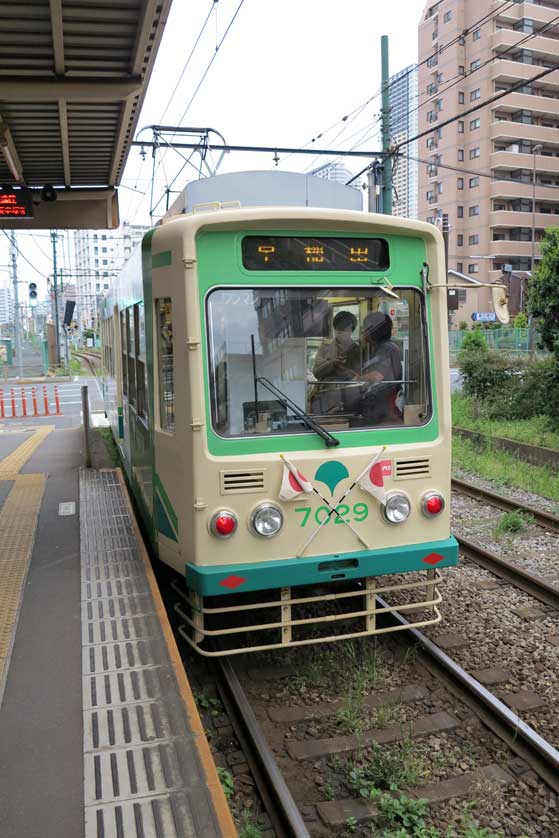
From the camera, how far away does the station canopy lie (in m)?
5.32

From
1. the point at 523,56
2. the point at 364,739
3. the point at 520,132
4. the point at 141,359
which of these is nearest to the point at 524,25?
the point at 523,56

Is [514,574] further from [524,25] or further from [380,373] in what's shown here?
[524,25]

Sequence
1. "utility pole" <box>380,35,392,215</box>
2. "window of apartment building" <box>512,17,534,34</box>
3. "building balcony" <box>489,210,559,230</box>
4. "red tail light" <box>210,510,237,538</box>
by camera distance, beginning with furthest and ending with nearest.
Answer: "building balcony" <box>489,210,559,230</box>, "window of apartment building" <box>512,17,534,34</box>, "utility pole" <box>380,35,392,215</box>, "red tail light" <box>210,510,237,538</box>

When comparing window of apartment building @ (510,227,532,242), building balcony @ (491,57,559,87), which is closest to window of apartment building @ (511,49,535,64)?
building balcony @ (491,57,559,87)

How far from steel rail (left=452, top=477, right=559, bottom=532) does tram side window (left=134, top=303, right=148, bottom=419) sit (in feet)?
16.7

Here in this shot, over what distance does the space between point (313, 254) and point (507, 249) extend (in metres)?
53.7

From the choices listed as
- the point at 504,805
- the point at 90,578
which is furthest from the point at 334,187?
the point at 504,805

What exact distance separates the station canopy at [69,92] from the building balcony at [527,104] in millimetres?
49536

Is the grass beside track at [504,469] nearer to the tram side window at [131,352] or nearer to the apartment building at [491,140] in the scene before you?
the tram side window at [131,352]

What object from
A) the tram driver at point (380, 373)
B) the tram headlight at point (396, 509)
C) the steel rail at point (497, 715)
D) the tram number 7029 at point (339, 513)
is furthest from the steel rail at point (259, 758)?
the tram driver at point (380, 373)

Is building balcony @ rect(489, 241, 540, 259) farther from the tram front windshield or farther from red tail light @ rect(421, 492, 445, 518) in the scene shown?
red tail light @ rect(421, 492, 445, 518)

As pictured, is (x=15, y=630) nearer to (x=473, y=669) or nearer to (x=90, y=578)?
(x=90, y=578)

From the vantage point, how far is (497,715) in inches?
176

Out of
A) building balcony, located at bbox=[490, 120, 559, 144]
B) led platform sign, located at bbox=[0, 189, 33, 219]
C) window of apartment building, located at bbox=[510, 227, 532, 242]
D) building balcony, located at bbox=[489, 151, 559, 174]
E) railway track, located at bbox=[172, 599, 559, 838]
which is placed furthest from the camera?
window of apartment building, located at bbox=[510, 227, 532, 242]
